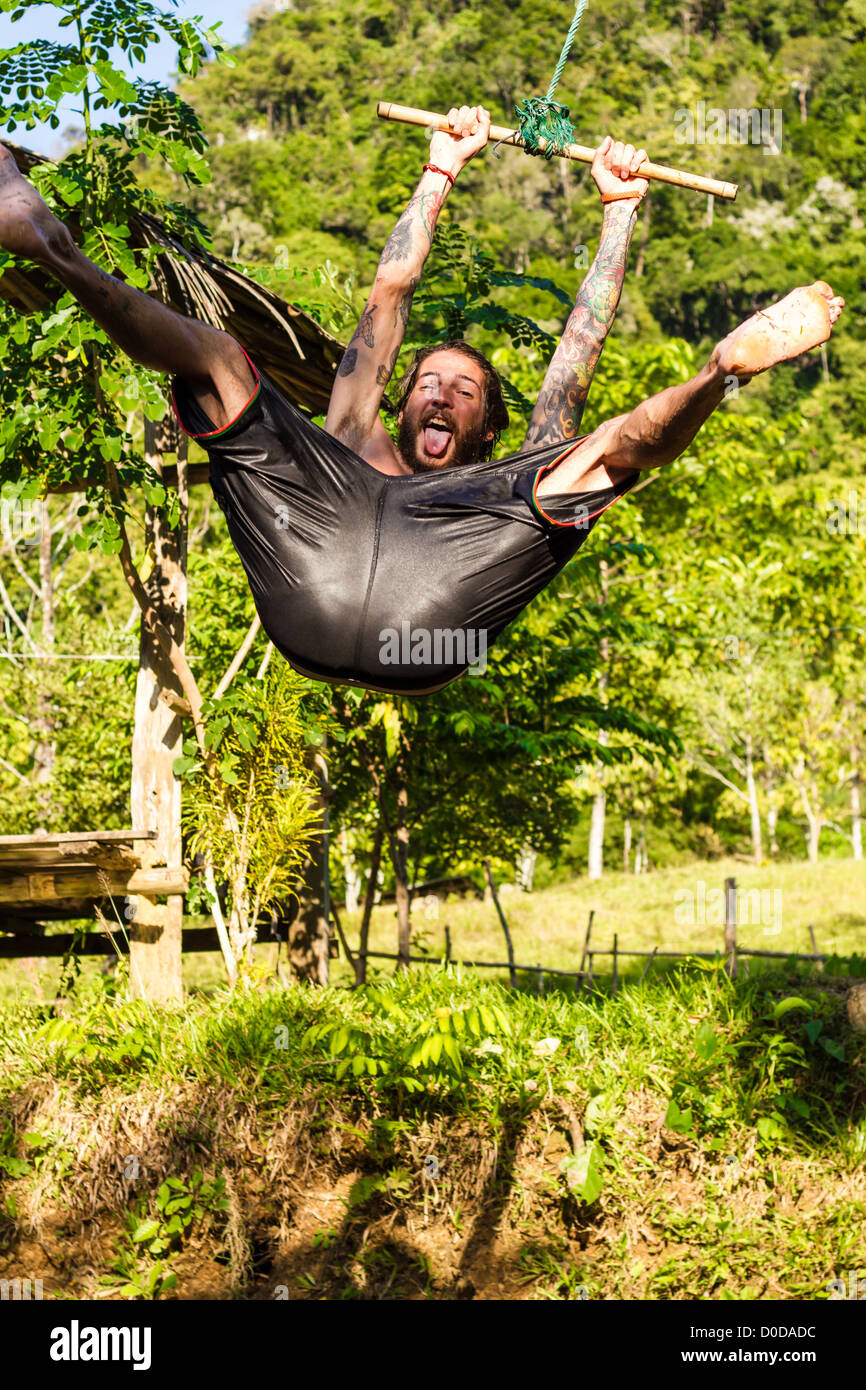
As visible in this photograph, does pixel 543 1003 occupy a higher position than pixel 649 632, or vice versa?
pixel 649 632

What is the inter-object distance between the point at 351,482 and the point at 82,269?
641 millimetres

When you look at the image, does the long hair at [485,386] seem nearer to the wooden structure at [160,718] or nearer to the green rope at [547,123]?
the green rope at [547,123]

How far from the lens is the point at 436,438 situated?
10.0 ft

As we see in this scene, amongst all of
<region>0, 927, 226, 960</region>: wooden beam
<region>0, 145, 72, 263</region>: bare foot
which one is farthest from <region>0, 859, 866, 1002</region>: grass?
<region>0, 145, 72, 263</region>: bare foot

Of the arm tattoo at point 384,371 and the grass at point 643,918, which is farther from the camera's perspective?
the grass at point 643,918

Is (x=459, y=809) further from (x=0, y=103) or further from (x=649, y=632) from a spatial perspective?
(x=0, y=103)

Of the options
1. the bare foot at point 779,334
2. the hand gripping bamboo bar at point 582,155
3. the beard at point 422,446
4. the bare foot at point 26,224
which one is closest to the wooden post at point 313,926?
the beard at point 422,446

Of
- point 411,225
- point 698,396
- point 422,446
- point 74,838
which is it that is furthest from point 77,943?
point 698,396

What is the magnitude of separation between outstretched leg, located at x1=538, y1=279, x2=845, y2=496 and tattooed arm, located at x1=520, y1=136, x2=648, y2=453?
456 mm

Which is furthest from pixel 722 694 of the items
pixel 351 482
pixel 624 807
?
pixel 351 482

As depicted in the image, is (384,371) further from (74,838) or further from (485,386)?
(74,838)

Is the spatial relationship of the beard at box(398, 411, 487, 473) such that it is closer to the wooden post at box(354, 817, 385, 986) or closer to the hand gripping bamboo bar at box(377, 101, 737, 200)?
the hand gripping bamboo bar at box(377, 101, 737, 200)

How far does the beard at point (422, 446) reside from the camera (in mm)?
3055
